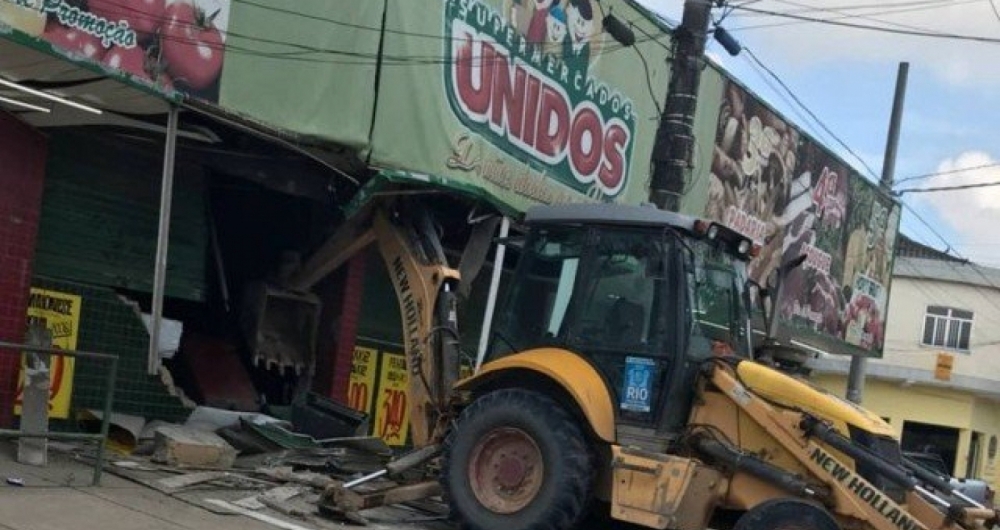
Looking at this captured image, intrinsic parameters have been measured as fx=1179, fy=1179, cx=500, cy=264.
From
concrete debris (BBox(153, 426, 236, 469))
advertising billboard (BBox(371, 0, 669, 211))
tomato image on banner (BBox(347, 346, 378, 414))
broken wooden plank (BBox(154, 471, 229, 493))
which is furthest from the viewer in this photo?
tomato image on banner (BBox(347, 346, 378, 414))

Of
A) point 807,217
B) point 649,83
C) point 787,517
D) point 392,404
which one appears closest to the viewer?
point 787,517

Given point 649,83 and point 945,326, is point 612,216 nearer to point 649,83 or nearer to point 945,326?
point 649,83

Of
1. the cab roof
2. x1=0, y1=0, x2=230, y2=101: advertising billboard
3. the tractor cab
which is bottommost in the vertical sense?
the tractor cab

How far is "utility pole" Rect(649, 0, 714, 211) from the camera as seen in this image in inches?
520

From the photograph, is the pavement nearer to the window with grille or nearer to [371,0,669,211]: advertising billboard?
[371,0,669,211]: advertising billboard

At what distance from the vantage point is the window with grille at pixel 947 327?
39.8 meters

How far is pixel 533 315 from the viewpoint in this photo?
31.0 ft

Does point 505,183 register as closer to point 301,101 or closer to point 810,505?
point 301,101

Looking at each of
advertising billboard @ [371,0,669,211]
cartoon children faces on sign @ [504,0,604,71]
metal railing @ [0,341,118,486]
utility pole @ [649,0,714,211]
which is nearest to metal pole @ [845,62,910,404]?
advertising billboard @ [371,0,669,211]

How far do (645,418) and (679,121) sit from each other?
5.53 m

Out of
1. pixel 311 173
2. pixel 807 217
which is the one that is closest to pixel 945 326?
pixel 807 217

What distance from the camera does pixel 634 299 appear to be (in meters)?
8.86

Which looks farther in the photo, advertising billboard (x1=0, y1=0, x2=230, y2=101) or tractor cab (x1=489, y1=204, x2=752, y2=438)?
advertising billboard (x1=0, y1=0, x2=230, y2=101)

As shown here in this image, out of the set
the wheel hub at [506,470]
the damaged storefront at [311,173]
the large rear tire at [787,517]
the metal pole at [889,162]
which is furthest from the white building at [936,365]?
the large rear tire at [787,517]
